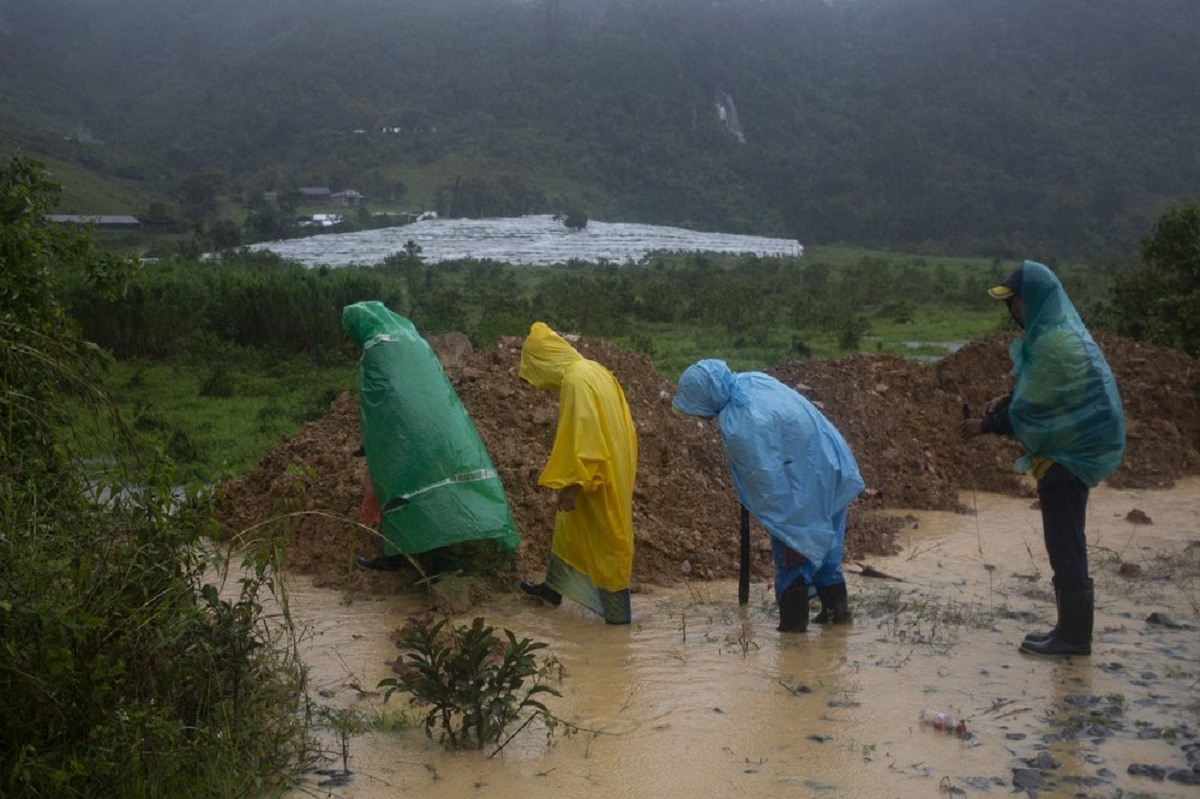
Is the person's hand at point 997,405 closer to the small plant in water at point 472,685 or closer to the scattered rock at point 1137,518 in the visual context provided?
the small plant in water at point 472,685

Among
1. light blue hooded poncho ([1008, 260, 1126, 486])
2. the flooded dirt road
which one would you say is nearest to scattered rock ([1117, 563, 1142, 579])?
the flooded dirt road

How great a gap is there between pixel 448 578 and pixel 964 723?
112 inches

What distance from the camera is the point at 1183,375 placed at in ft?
39.8

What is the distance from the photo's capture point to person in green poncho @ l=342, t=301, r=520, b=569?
6297 mm

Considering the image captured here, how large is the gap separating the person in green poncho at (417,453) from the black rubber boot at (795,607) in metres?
1.40

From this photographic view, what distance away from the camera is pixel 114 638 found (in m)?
3.90

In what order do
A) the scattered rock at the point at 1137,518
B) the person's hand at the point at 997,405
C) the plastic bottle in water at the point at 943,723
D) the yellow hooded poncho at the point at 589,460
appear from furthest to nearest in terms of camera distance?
the scattered rock at the point at 1137,518 → the yellow hooded poncho at the point at 589,460 → the person's hand at the point at 997,405 → the plastic bottle in water at the point at 943,723

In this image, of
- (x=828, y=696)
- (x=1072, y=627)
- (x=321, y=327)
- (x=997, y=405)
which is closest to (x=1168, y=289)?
(x=997, y=405)

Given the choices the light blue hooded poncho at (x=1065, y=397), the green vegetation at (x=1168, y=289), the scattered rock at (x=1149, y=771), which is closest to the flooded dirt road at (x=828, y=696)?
the scattered rock at (x=1149, y=771)

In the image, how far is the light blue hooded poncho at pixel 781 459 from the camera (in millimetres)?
5852

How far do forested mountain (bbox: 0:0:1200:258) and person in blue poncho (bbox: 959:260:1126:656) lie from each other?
5132 cm

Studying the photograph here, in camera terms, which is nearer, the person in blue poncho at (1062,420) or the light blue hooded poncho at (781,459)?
the person in blue poncho at (1062,420)

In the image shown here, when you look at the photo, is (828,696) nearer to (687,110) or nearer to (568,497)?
(568,497)

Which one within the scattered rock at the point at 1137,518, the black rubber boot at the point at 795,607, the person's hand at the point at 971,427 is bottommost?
the scattered rock at the point at 1137,518
